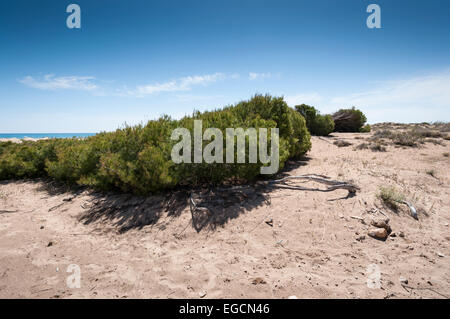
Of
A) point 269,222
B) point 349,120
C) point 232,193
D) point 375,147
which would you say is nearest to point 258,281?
point 269,222

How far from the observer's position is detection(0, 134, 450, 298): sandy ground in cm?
266

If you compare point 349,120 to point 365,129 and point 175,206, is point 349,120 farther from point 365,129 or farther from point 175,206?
point 175,206

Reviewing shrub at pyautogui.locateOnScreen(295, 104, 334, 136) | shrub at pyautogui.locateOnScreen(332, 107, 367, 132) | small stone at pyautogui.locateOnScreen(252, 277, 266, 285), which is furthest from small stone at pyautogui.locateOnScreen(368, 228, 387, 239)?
shrub at pyautogui.locateOnScreen(332, 107, 367, 132)

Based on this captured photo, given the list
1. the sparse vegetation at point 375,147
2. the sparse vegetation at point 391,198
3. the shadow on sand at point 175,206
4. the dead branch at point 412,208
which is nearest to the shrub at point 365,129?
the sparse vegetation at point 375,147

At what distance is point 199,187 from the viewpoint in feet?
18.2

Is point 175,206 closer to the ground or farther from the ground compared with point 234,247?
farther from the ground

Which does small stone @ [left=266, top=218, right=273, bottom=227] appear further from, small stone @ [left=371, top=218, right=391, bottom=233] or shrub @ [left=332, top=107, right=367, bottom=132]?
shrub @ [left=332, top=107, right=367, bottom=132]

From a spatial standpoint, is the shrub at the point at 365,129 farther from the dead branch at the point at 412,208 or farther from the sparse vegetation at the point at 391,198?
the dead branch at the point at 412,208

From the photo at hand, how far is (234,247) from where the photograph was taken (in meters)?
3.51

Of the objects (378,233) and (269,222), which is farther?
(269,222)

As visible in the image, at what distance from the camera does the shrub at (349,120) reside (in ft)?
68.3

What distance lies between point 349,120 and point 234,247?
894 inches

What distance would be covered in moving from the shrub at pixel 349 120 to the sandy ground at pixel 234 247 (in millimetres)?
17562

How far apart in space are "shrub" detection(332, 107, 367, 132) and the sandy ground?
17.6 metres
